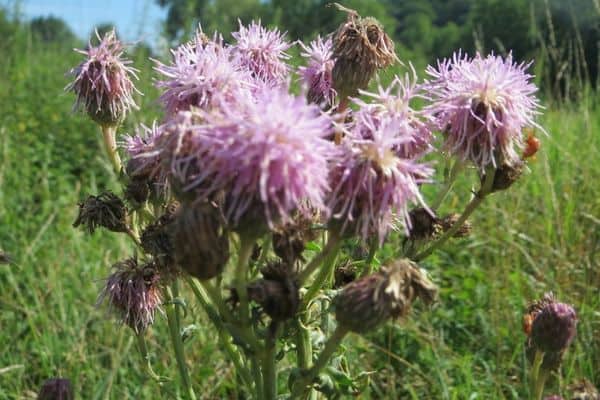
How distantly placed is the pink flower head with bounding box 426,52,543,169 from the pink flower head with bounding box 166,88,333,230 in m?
0.42

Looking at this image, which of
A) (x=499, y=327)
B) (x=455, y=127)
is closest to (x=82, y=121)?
(x=499, y=327)

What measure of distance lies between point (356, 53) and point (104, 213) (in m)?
0.76

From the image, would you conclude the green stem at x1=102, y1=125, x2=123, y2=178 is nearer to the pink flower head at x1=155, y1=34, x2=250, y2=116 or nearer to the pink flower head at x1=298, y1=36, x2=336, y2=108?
the pink flower head at x1=155, y1=34, x2=250, y2=116

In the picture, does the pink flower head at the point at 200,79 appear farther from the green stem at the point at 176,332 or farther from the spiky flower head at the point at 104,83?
the green stem at the point at 176,332

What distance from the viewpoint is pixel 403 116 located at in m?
1.40

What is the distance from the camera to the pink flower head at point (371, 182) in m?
1.22

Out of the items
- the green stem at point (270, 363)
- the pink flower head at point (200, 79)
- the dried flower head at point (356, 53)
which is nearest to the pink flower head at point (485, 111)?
the dried flower head at point (356, 53)

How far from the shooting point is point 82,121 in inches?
264

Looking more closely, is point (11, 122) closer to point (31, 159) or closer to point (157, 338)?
point (31, 159)

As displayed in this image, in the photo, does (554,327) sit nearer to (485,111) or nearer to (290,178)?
(485,111)

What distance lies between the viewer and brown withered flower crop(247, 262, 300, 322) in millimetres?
1244

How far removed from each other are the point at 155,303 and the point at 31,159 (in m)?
4.09

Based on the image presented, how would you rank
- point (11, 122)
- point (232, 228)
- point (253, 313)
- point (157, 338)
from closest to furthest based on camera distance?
point (232, 228) < point (253, 313) < point (157, 338) < point (11, 122)

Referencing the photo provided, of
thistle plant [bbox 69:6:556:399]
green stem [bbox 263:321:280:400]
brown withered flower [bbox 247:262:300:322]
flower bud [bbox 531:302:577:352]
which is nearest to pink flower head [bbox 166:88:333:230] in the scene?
thistle plant [bbox 69:6:556:399]
